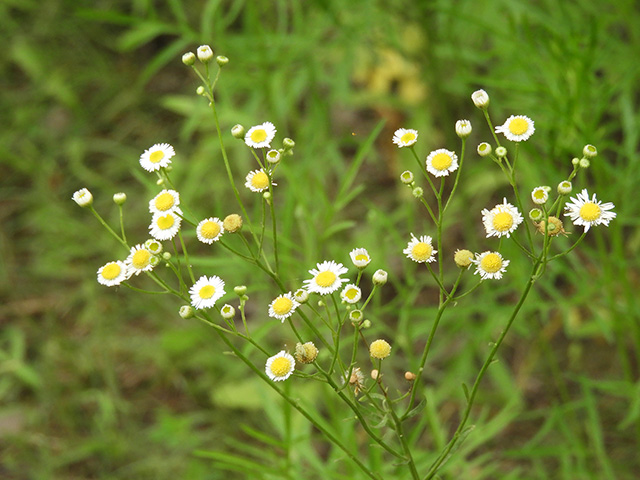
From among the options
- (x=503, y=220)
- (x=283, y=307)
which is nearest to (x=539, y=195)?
(x=503, y=220)

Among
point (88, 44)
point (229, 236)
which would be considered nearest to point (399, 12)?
point (229, 236)

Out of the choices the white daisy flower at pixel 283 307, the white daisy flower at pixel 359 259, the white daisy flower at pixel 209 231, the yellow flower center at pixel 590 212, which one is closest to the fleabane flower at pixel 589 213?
the yellow flower center at pixel 590 212

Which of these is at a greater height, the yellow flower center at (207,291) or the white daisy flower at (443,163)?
the white daisy flower at (443,163)

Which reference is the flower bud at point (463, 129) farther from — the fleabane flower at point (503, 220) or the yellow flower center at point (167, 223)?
the yellow flower center at point (167, 223)

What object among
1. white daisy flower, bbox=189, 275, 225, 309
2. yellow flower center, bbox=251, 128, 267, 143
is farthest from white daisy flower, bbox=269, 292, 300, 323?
yellow flower center, bbox=251, 128, 267, 143

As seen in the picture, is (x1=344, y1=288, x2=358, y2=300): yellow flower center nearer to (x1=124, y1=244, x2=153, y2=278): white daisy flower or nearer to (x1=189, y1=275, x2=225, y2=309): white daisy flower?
(x1=189, y1=275, x2=225, y2=309): white daisy flower

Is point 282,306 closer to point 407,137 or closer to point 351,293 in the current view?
point 351,293
